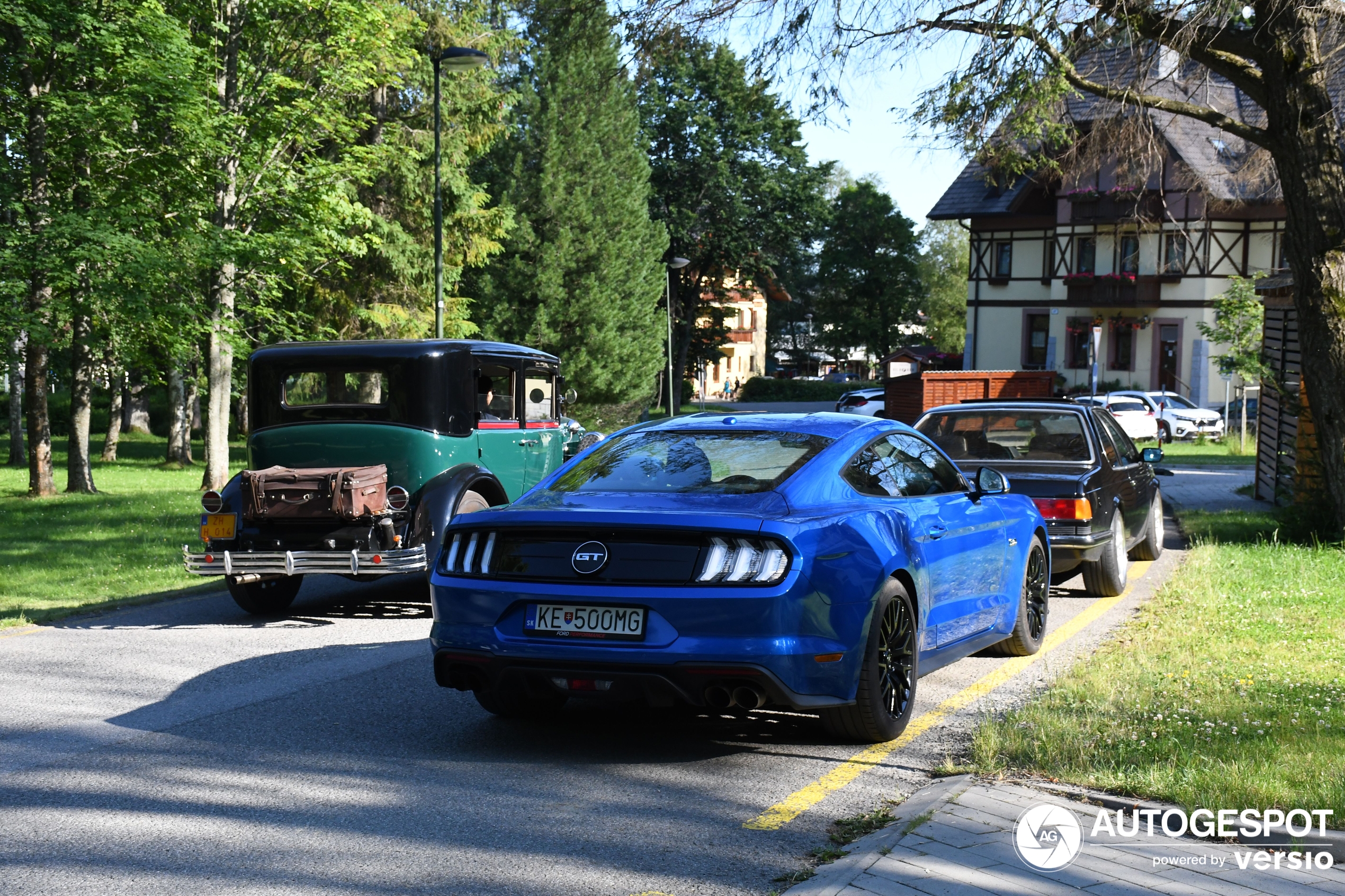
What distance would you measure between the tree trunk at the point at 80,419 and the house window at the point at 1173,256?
4064 cm

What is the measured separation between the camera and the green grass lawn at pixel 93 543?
11.2 metres

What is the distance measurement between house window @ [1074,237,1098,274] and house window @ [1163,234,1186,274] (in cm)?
275

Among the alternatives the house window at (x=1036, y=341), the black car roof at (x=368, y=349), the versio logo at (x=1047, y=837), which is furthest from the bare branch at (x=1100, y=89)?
the house window at (x=1036, y=341)

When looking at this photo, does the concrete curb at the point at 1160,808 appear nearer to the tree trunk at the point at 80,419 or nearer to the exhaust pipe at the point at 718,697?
the exhaust pipe at the point at 718,697

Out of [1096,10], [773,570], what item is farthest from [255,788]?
[1096,10]

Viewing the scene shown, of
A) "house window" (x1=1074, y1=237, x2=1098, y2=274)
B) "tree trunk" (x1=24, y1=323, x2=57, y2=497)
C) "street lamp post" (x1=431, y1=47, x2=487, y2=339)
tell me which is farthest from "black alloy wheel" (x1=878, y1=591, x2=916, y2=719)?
"house window" (x1=1074, y1=237, x2=1098, y2=274)

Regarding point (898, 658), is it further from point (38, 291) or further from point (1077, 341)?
point (1077, 341)

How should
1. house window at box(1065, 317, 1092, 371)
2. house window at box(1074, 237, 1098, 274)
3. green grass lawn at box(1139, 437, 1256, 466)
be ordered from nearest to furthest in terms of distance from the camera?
green grass lawn at box(1139, 437, 1256, 466) < house window at box(1074, 237, 1098, 274) < house window at box(1065, 317, 1092, 371)

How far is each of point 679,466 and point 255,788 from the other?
7.60ft

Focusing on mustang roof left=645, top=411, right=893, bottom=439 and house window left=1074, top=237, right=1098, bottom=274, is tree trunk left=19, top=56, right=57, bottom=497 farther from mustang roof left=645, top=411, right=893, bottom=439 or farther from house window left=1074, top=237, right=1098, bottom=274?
house window left=1074, top=237, right=1098, bottom=274

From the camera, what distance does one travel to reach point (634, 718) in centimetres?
665

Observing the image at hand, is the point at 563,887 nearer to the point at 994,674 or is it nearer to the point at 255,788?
the point at 255,788

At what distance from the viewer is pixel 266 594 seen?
10430 mm

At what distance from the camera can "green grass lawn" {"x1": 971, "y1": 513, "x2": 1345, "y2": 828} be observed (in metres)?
5.04
